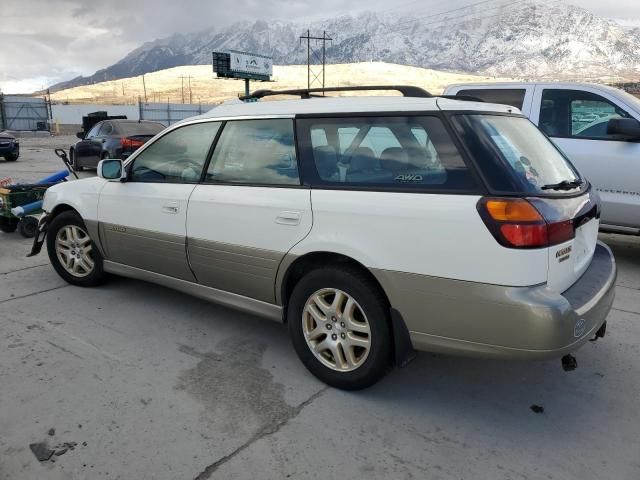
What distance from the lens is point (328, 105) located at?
3.18 m

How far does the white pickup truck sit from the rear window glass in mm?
9858

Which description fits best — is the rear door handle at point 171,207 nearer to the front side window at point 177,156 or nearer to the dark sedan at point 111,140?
the front side window at point 177,156

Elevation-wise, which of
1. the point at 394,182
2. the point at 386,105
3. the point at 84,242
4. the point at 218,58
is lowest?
the point at 84,242

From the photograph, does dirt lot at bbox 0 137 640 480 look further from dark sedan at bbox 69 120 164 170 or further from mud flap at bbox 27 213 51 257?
dark sedan at bbox 69 120 164 170

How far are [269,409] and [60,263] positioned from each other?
2922mm

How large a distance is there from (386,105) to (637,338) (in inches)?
102

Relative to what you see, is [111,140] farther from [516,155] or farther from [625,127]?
[516,155]

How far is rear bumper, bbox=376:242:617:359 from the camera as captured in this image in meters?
2.44

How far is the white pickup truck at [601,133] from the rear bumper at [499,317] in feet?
9.91

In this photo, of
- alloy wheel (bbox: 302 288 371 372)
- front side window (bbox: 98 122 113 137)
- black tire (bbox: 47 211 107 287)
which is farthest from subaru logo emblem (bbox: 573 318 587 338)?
front side window (bbox: 98 122 113 137)

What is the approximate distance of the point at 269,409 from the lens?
291cm

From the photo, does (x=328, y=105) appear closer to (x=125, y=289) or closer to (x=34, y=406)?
(x=34, y=406)

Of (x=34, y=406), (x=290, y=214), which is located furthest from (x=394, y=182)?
(x=34, y=406)

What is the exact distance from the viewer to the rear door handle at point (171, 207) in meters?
3.75
